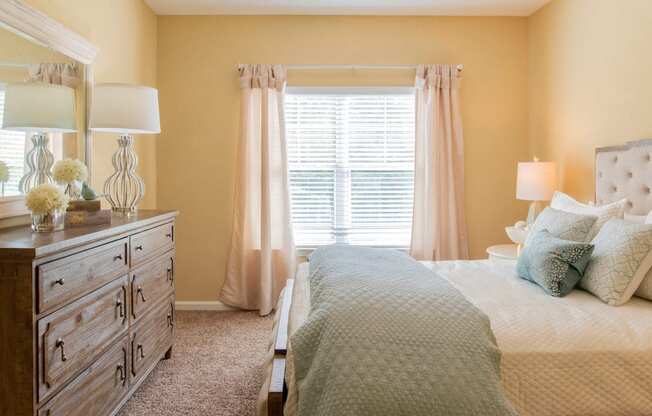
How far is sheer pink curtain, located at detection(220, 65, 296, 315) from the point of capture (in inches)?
148

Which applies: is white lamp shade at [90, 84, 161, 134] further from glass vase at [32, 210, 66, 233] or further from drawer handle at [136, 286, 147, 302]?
drawer handle at [136, 286, 147, 302]

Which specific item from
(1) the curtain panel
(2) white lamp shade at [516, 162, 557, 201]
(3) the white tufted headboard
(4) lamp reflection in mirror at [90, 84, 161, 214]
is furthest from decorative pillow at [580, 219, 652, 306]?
(1) the curtain panel

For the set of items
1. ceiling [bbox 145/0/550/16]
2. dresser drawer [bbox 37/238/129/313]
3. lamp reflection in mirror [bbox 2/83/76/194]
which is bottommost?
dresser drawer [bbox 37/238/129/313]

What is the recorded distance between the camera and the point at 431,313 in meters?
1.52

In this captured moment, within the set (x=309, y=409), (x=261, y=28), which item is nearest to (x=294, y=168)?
(x=261, y=28)

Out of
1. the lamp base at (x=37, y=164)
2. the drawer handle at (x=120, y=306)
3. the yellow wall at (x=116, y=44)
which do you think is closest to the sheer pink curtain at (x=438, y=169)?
the yellow wall at (x=116, y=44)

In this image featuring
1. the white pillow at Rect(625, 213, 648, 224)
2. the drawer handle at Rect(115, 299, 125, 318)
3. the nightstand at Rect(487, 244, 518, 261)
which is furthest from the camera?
the nightstand at Rect(487, 244, 518, 261)

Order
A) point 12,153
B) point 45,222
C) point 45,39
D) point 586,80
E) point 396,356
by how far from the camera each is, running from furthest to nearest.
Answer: point 586,80
point 45,39
point 12,153
point 45,222
point 396,356

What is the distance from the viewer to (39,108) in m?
2.13

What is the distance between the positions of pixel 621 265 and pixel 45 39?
Answer: 3020 mm

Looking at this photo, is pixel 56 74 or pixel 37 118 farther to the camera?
pixel 56 74

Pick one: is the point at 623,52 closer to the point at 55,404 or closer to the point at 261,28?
the point at 261,28

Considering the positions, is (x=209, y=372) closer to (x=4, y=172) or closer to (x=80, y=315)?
(x=80, y=315)

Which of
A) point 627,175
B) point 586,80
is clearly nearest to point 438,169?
point 586,80
